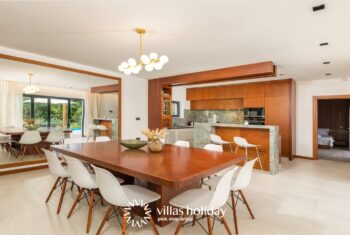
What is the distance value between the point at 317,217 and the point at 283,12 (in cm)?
253

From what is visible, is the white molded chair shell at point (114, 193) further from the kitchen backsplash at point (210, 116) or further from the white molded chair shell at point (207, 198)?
the kitchen backsplash at point (210, 116)

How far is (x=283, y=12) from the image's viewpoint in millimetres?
2311

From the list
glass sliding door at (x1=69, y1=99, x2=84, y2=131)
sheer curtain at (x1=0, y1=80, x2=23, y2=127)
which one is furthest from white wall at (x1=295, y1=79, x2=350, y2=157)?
sheer curtain at (x1=0, y1=80, x2=23, y2=127)

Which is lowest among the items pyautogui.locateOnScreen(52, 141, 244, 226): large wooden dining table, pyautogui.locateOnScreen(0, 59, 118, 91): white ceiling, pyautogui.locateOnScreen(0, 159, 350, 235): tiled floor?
pyautogui.locateOnScreen(0, 159, 350, 235): tiled floor

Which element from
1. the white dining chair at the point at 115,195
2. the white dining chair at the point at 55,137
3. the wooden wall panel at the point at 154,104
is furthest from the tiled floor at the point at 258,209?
the wooden wall panel at the point at 154,104

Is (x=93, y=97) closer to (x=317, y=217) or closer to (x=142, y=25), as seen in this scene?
(x=142, y=25)

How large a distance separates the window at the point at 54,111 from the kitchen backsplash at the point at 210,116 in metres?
3.92

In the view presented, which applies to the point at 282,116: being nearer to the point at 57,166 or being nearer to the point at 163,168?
the point at 163,168

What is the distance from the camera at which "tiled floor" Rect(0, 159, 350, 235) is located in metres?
2.24

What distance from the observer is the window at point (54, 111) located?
4434mm

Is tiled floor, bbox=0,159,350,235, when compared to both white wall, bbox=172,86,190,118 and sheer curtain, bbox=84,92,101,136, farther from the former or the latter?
white wall, bbox=172,86,190,118

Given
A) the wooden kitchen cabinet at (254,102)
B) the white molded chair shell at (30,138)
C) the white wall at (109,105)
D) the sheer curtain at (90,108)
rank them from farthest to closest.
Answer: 1. the wooden kitchen cabinet at (254,102)
2. the white wall at (109,105)
3. the sheer curtain at (90,108)
4. the white molded chair shell at (30,138)

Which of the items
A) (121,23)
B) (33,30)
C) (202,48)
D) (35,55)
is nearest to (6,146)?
(35,55)

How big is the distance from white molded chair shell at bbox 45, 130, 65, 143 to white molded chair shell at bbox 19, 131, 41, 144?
215 millimetres
